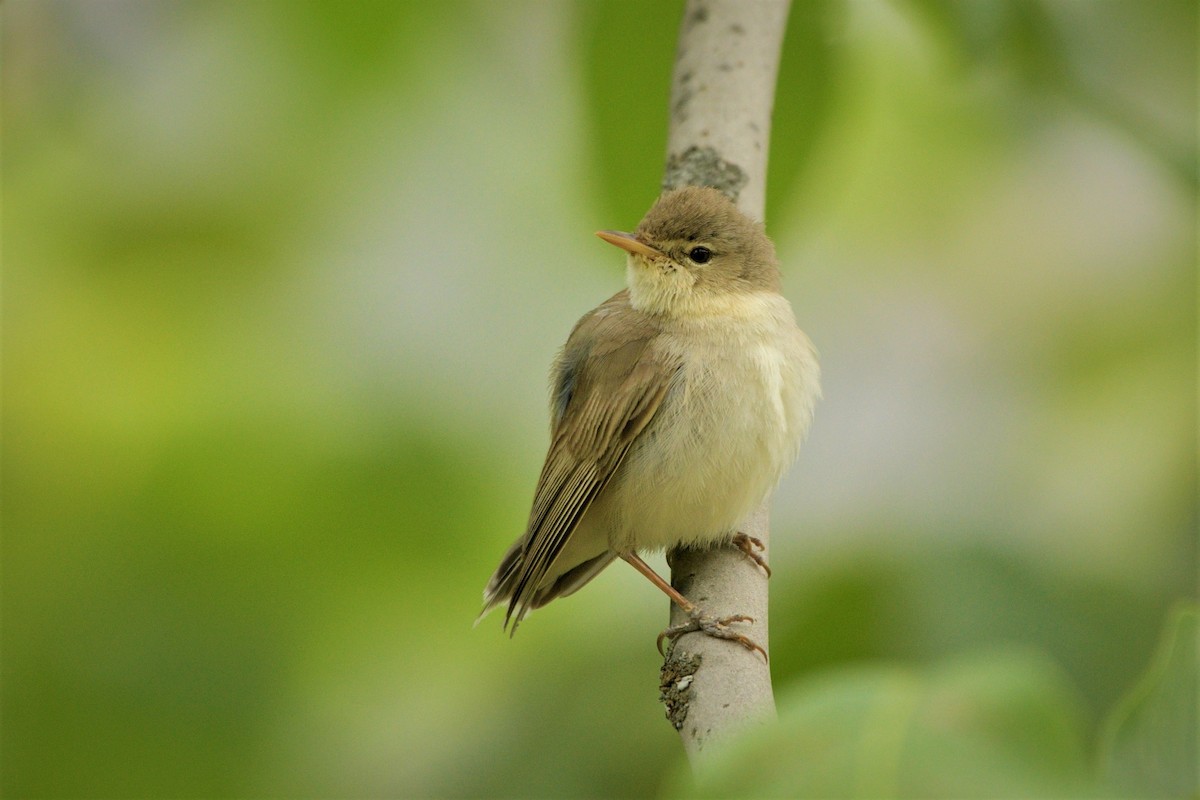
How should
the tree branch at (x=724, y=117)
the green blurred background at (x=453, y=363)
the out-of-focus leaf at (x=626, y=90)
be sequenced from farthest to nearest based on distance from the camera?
the tree branch at (x=724, y=117), the out-of-focus leaf at (x=626, y=90), the green blurred background at (x=453, y=363)

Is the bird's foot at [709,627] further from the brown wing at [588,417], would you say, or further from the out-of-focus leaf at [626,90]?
the out-of-focus leaf at [626,90]

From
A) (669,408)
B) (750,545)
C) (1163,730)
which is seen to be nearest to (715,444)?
(669,408)

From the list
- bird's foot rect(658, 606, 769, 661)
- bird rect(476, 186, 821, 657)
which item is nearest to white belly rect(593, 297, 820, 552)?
bird rect(476, 186, 821, 657)

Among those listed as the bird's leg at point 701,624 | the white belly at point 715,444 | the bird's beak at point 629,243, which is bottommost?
the bird's leg at point 701,624

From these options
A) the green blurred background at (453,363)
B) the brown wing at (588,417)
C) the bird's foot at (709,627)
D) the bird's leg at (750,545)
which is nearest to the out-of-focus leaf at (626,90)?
the green blurred background at (453,363)

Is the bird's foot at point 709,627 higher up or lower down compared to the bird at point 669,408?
lower down

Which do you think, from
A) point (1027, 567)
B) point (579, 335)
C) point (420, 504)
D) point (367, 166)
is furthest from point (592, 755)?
point (367, 166)

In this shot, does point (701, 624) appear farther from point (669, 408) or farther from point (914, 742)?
point (914, 742)
